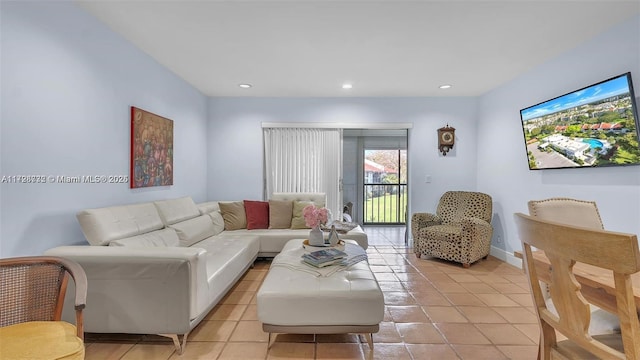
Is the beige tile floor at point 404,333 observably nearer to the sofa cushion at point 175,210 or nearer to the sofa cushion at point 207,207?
the sofa cushion at point 175,210

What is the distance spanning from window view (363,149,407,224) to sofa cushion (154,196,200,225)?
4338 millimetres

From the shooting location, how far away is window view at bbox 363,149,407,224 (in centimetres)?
688

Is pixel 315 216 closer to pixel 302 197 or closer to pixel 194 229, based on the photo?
pixel 194 229

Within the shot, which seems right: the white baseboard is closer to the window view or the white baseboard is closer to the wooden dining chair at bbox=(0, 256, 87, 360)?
the window view

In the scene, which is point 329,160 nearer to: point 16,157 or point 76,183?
point 76,183

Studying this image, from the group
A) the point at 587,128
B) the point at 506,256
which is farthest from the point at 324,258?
the point at 506,256

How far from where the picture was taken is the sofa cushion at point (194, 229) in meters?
2.85

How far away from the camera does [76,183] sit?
85.7 inches

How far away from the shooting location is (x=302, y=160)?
4727mm

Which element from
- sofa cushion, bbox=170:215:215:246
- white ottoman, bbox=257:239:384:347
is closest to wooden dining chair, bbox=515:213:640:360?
white ottoman, bbox=257:239:384:347

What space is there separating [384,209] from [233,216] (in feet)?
13.5

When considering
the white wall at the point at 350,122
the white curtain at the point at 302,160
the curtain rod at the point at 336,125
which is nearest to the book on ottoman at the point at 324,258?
the white curtain at the point at 302,160

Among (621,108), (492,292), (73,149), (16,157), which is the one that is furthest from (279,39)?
(492,292)

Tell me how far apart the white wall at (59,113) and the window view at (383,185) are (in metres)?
4.93
